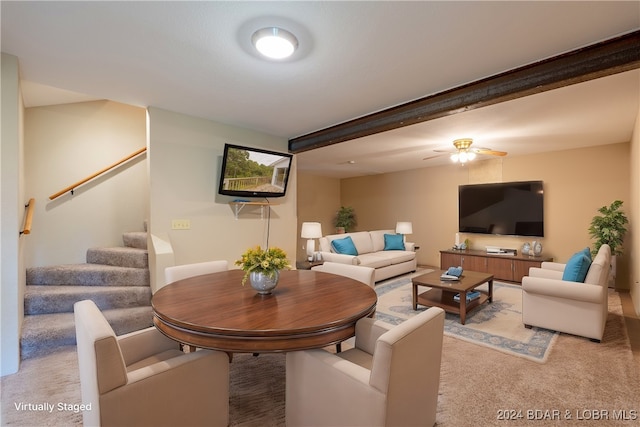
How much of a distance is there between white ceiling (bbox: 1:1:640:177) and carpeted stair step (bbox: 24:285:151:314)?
202cm

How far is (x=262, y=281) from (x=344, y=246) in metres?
3.44

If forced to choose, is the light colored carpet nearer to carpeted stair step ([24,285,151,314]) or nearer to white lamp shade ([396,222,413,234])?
carpeted stair step ([24,285,151,314])

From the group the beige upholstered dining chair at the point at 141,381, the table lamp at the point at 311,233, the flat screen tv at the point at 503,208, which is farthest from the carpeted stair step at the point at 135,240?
the flat screen tv at the point at 503,208

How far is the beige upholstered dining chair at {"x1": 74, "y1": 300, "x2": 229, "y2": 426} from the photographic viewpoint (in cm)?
118

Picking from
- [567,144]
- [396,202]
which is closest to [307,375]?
[567,144]

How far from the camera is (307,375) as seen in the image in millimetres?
1527

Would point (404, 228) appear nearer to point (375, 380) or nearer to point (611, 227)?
point (611, 227)

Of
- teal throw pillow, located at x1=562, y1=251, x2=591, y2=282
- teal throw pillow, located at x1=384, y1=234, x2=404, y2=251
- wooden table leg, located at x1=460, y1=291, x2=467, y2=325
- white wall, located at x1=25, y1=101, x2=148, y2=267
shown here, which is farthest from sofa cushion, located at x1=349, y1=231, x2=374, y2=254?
white wall, located at x1=25, y1=101, x2=148, y2=267

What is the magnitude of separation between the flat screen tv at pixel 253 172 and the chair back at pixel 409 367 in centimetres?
294

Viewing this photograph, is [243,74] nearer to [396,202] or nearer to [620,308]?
[620,308]

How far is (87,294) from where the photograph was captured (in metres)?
3.02

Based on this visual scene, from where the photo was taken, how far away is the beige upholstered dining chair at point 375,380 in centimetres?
123

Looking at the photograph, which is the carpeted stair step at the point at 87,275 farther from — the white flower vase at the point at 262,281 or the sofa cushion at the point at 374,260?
the sofa cushion at the point at 374,260

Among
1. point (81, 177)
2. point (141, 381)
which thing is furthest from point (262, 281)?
point (81, 177)
